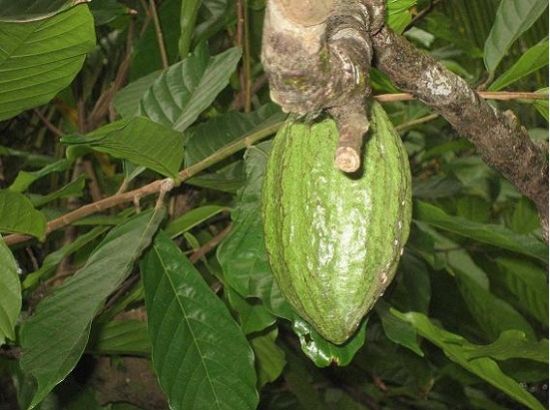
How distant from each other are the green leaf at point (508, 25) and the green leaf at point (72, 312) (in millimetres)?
615

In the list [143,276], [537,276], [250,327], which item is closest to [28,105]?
[143,276]

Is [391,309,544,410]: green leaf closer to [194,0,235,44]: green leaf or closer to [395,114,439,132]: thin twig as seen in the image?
[395,114,439,132]: thin twig

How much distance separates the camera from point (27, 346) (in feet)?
3.49

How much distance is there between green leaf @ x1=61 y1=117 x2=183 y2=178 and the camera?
3.41ft

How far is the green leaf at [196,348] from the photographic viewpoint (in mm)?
1117

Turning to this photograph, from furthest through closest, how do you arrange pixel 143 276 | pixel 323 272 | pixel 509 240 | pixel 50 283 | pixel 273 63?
pixel 50 283, pixel 509 240, pixel 143 276, pixel 323 272, pixel 273 63

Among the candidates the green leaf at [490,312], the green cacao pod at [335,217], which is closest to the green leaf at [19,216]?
the green cacao pod at [335,217]

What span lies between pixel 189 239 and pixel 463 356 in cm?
60

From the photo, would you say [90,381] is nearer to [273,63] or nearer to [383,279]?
[383,279]

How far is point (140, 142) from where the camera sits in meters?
1.10

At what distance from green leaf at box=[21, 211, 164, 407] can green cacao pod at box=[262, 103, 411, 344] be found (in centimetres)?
36

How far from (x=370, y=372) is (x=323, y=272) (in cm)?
175

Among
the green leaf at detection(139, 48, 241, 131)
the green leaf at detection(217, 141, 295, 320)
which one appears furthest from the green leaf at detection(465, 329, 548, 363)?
the green leaf at detection(139, 48, 241, 131)

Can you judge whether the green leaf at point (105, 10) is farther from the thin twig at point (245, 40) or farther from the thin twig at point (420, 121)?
the thin twig at point (420, 121)
